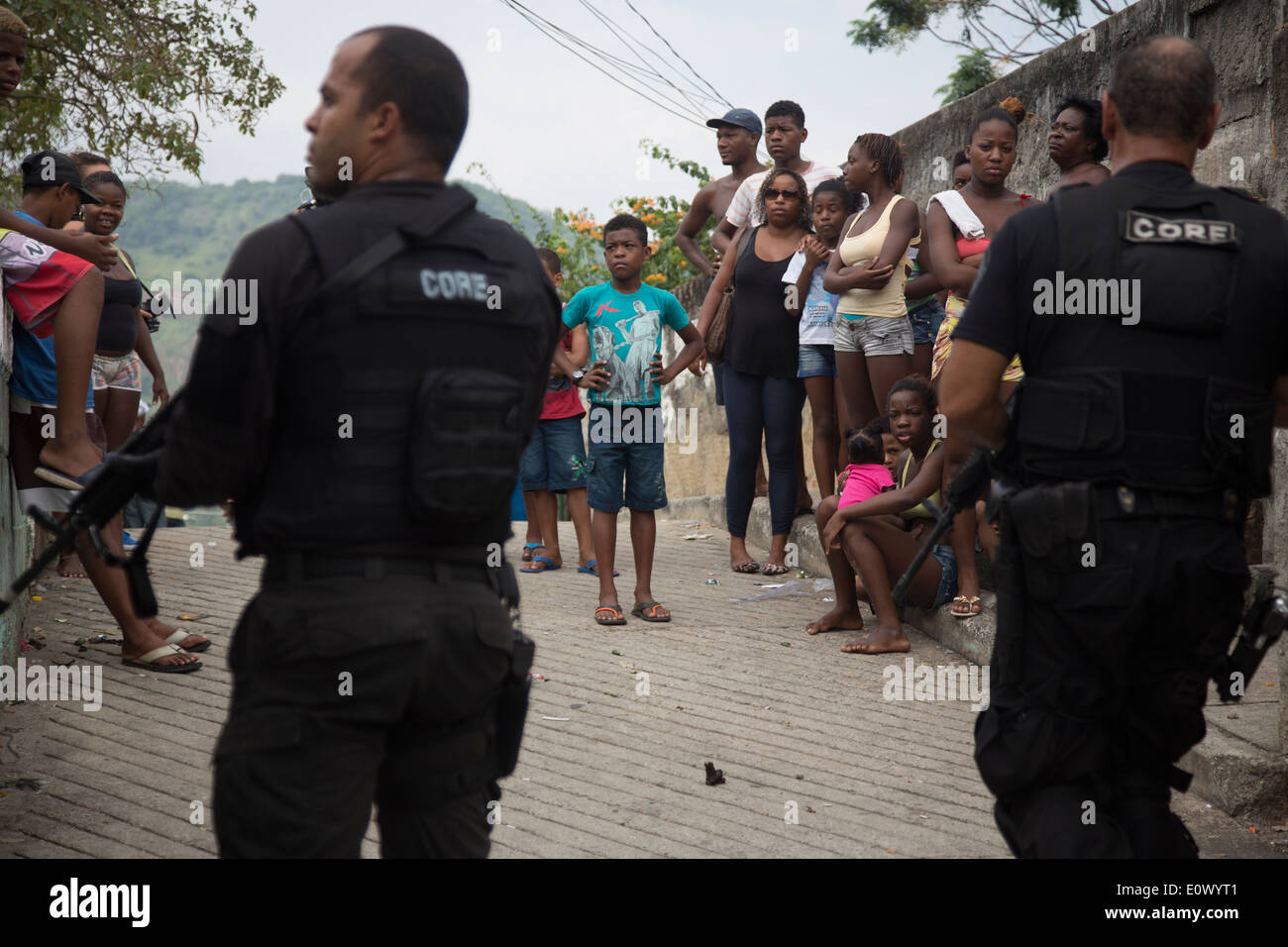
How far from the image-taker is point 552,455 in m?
8.55

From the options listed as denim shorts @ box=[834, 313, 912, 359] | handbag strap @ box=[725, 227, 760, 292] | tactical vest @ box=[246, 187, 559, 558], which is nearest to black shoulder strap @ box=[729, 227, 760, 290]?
handbag strap @ box=[725, 227, 760, 292]

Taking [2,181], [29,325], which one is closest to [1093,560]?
[29,325]

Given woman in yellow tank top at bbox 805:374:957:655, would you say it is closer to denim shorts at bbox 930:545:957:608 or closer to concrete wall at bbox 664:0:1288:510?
denim shorts at bbox 930:545:957:608

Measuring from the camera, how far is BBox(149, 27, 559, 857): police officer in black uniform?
233 centimetres

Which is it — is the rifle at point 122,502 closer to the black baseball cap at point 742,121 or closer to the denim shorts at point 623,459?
the denim shorts at point 623,459

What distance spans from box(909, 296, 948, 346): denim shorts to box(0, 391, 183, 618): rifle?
5.22 metres

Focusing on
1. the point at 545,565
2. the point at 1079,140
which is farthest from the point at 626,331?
the point at 1079,140

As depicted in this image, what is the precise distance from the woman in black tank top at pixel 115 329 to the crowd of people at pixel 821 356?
236 cm

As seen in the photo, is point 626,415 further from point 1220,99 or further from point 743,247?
point 1220,99

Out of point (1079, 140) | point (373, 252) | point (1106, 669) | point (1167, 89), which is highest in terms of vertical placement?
point (1079, 140)

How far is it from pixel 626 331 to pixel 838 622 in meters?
2.02

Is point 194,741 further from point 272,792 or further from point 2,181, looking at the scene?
point 2,181

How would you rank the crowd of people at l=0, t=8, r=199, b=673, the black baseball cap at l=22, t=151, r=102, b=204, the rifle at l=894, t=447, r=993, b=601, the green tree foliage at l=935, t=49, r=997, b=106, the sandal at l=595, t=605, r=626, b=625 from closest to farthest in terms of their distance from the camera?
1. the rifle at l=894, t=447, r=993, b=601
2. the crowd of people at l=0, t=8, r=199, b=673
3. the black baseball cap at l=22, t=151, r=102, b=204
4. the sandal at l=595, t=605, r=626, b=625
5. the green tree foliage at l=935, t=49, r=997, b=106

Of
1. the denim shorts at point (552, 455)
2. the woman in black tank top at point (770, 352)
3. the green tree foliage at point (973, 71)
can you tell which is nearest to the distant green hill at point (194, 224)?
the green tree foliage at point (973, 71)
